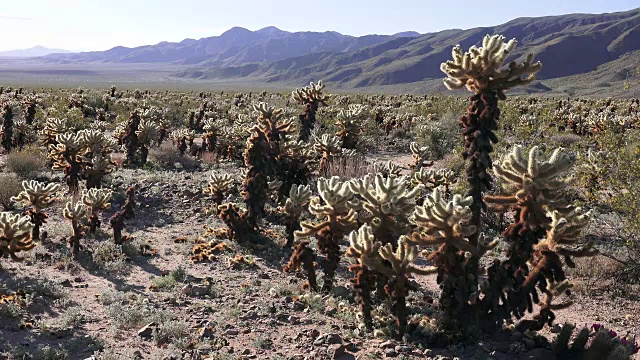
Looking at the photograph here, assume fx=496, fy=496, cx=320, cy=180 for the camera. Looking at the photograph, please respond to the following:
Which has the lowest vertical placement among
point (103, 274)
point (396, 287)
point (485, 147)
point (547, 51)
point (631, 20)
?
point (103, 274)

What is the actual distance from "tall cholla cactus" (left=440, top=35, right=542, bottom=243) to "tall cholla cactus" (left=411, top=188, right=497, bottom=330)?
0.80m

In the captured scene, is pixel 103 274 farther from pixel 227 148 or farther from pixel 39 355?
pixel 227 148

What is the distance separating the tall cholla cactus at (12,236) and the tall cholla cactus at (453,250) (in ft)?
18.9

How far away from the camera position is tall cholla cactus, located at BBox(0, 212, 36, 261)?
728 cm

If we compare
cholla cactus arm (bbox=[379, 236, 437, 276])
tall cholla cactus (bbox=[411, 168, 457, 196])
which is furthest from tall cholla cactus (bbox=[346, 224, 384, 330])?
tall cholla cactus (bbox=[411, 168, 457, 196])

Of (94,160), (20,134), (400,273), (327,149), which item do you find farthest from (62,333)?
(20,134)

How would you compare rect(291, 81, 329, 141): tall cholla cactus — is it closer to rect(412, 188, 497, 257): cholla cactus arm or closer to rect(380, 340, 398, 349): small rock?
rect(412, 188, 497, 257): cholla cactus arm

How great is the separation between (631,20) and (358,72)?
81.4 m

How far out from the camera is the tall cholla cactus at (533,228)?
18.4 ft

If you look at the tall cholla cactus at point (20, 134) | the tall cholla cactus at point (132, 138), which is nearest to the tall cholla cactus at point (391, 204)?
the tall cholla cactus at point (132, 138)

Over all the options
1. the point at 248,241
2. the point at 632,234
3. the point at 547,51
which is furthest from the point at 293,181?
the point at 547,51

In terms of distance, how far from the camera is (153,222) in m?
11.6

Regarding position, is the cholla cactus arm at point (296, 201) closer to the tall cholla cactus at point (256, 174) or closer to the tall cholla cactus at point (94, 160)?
the tall cholla cactus at point (256, 174)

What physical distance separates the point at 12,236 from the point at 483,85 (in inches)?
280
